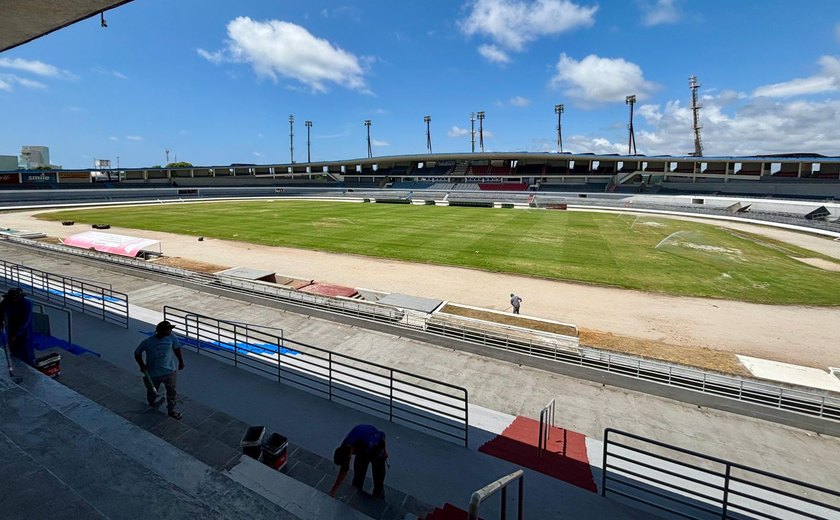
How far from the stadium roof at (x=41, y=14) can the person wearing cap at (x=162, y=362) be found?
4.10m

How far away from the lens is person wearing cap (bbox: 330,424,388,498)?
4.32 m

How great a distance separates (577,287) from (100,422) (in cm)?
2080

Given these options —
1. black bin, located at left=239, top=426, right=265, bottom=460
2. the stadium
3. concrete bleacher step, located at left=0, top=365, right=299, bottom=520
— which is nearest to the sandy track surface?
the stadium

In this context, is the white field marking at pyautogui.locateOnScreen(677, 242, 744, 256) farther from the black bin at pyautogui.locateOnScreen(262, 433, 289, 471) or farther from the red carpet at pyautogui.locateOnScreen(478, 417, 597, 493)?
the black bin at pyautogui.locateOnScreen(262, 433, 289, 471)

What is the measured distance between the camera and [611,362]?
10758 mm

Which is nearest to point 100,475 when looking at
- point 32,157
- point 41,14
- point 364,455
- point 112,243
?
point 364,455

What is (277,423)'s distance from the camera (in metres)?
6.43

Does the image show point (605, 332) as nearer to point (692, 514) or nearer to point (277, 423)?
point (692, 514)

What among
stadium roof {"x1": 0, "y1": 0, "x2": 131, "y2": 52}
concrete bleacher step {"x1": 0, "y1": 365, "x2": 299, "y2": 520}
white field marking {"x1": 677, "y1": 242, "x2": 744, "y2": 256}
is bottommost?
white field marking {"x1": 677, "y1": 242, "x2": 744, "y2": 256}

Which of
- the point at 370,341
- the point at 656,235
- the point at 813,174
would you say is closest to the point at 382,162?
the point at 656,235

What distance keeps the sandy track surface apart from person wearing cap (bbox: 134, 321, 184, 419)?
543 inches

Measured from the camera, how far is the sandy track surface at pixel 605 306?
585 inches

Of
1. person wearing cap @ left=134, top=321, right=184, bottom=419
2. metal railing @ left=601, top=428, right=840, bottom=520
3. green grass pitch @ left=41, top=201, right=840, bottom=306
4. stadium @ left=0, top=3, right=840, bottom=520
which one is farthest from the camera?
green grass pitch @ left=41, top=201, right=840, bottom=306

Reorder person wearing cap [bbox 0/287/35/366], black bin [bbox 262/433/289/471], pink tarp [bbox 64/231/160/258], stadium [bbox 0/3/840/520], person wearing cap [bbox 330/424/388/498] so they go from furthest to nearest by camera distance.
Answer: pink tarp [bbox 64/231/160/258] < person wearing cap [bbox 0/287/35/366] < black bin [bbox 262/433/289/471] < person wearing cap [bbox 330/424/388/498] < stadium [bbox 0/3/840/520]
